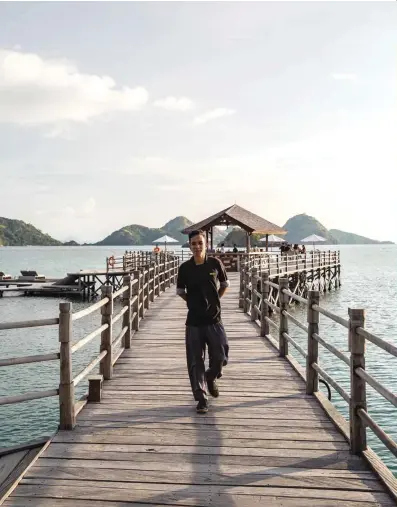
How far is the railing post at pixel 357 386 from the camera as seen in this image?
4531 millimetres

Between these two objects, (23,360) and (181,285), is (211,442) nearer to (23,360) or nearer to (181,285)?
(181,285)

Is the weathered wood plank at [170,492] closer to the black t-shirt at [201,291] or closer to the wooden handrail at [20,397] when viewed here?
the wooden handrail at [20,397]

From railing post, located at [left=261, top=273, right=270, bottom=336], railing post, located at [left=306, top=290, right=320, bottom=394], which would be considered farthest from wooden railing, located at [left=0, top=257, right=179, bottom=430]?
railing post, located at [left=261, top=273, right=270, bottom=336]

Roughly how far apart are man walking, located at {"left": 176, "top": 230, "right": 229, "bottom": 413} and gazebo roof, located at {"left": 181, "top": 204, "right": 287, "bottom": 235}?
23.6 meters

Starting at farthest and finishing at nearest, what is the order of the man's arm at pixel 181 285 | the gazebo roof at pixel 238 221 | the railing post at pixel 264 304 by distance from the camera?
1. the gazebo roof at pixel 238 221
2. the railing post at pixel 264 304
3. the man's arm at pixel 181 285

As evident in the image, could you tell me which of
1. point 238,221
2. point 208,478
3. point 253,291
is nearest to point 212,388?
point 208,478

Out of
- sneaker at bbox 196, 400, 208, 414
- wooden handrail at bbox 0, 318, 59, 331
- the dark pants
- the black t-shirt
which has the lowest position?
sneaker at bbox 196, 400, 208, 414

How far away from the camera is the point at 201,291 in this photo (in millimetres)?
5633

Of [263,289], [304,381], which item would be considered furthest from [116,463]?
[263,289]

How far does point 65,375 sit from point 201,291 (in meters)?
1.59

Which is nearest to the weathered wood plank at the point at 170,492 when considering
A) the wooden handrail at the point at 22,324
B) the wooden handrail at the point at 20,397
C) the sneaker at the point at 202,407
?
the wooden handrail at the point at 20,397

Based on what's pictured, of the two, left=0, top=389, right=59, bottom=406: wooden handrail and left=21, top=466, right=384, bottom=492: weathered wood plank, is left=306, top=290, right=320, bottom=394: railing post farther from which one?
left=0, top=389, right=59, bottom=406: wooden handrail

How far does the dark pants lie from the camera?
5.65 meters

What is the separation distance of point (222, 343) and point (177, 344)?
404cm
